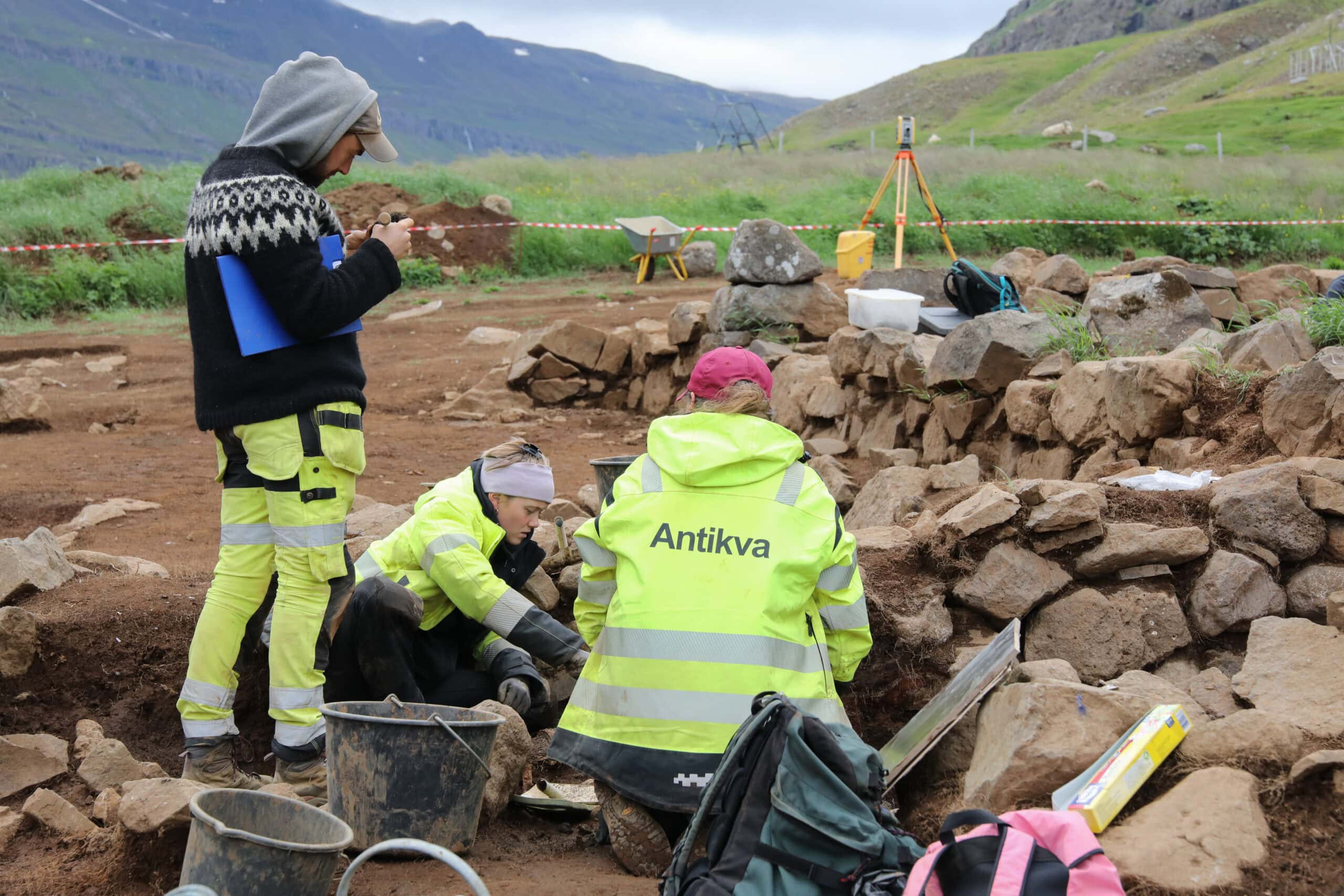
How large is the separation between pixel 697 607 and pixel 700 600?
0.02 metres

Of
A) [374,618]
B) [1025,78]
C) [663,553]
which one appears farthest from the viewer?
[1025,78]

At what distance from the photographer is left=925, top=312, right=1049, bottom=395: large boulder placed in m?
6.59

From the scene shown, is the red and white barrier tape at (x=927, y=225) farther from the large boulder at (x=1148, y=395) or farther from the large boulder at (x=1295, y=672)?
the large boulder at (x=1295, y=672)

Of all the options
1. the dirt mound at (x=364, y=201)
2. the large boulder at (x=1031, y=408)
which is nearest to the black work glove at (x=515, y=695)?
the large boulder at (x=1031, y=408)

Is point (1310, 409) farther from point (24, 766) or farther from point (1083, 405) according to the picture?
point (24, 766)

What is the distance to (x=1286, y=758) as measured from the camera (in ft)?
9.29

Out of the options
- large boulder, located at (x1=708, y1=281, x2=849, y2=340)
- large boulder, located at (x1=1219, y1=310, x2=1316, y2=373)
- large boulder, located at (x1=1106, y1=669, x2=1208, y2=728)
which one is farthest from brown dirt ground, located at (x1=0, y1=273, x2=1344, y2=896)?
large boulder, located at (x1=708, y1=281, x2=849, y2=340)

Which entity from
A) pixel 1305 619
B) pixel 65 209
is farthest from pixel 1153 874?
pixel 65 209

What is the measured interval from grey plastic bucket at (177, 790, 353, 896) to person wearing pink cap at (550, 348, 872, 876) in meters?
0.68

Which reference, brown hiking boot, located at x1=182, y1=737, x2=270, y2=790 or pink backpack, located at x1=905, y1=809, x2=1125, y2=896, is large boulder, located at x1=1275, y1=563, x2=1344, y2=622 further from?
brown hiking boot, located at x1=182, y1=737, x2=270, y2=790

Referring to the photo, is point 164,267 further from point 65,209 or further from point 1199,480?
point 1199,480

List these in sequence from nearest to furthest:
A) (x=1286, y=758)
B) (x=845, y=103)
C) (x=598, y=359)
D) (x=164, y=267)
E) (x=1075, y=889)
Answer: (x=1075, y=889) → (x=1286, y=758) → (x=598, y=359) → (x=164, y=267) → (x=845, y=103)

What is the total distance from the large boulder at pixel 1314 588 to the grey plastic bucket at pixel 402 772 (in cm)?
289

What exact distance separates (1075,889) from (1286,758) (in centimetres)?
106
